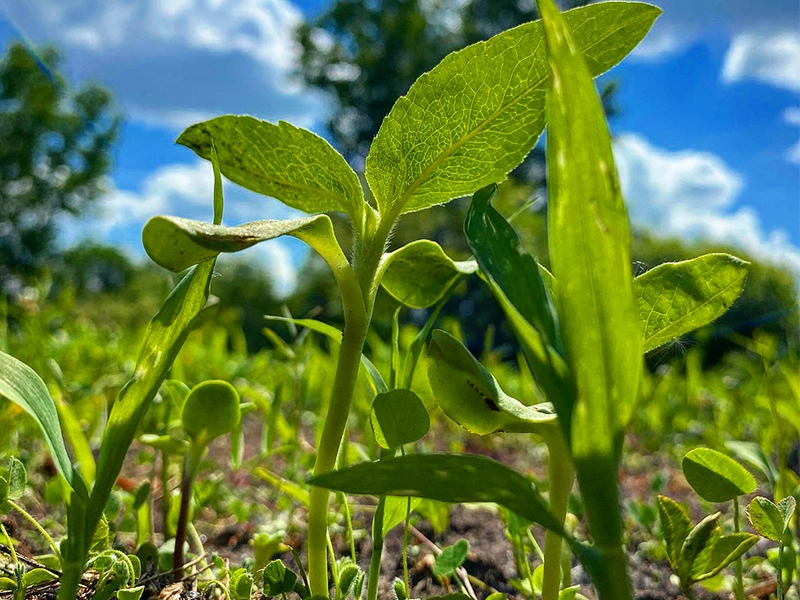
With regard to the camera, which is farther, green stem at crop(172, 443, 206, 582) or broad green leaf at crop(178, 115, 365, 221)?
green stem at crop(172, 443, 206, 582)

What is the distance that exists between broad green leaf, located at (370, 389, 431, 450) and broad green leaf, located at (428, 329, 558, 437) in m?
0.02

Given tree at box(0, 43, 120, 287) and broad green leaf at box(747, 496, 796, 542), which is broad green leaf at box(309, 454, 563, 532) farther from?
tree at box(0, 43, 120, 287)

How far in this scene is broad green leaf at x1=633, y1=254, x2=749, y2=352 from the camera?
1.49 feet

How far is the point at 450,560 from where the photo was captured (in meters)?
0.56

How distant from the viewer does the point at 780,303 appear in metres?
9.27

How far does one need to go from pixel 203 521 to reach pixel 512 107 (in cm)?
80

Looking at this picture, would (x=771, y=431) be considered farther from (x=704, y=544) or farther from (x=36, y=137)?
(x=36, y=137)

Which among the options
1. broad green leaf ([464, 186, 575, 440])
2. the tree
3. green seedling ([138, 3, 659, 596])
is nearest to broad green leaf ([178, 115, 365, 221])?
green seedling ([138, 3, 659, 596])

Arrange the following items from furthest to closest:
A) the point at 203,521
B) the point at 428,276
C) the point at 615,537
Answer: the point at 203,521
the point at 428,276
the point at 615,537

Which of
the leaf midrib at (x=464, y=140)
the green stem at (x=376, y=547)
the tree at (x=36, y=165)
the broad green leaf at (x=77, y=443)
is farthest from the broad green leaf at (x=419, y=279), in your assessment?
the tree at (x=36, y=165)

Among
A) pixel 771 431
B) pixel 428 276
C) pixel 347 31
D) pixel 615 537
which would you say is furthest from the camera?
pixel 347 31

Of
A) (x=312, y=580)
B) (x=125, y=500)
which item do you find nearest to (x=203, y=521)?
(x=125, y=500)

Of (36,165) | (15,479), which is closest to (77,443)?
(15,479)

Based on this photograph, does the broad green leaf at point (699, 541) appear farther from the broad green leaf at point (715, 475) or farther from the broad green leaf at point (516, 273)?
the broad green leaf at point (516, 273)
